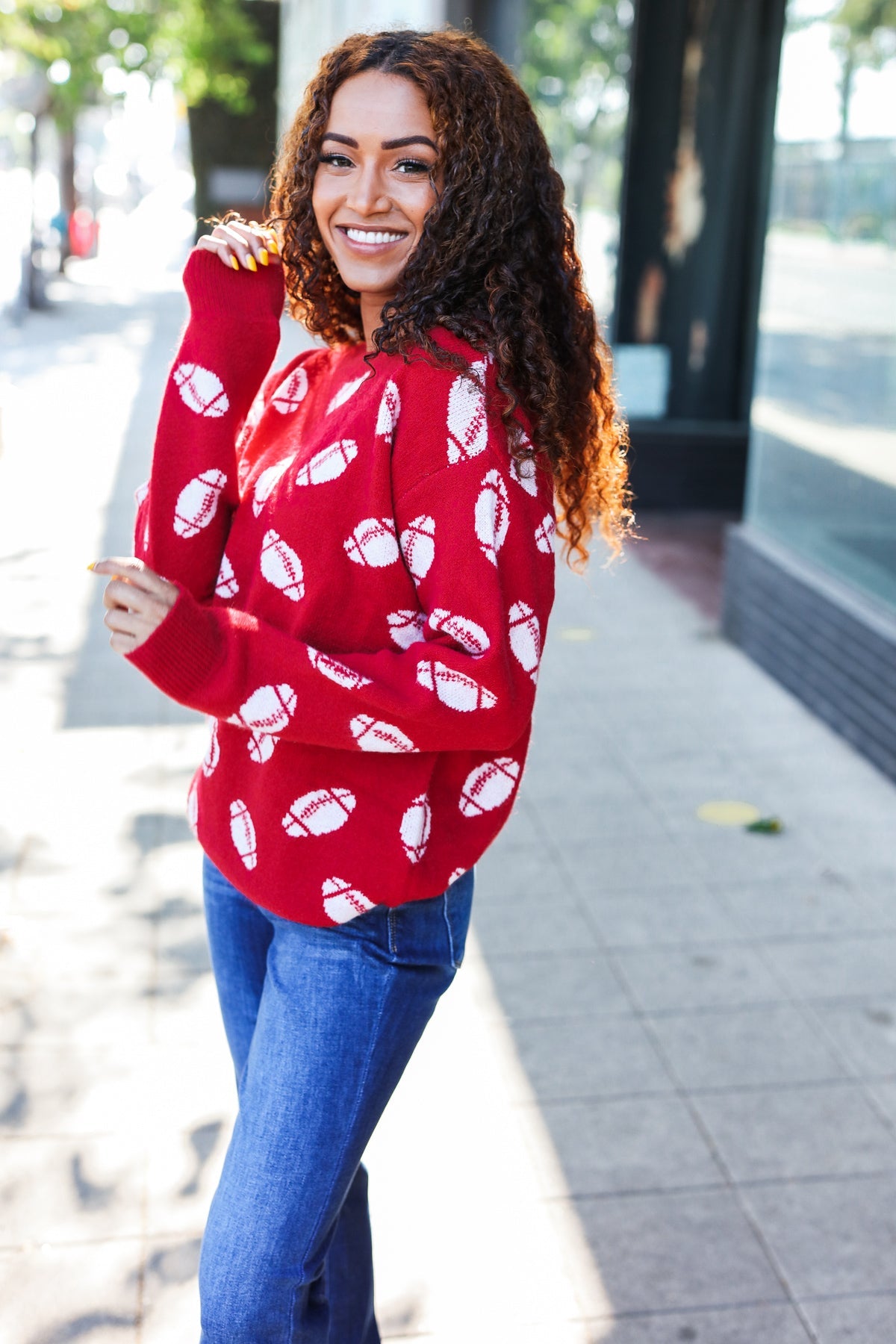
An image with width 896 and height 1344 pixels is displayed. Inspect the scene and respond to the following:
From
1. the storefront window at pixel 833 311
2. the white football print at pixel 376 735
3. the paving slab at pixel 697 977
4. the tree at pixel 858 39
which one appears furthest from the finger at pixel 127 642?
the tree at pixel 858 39

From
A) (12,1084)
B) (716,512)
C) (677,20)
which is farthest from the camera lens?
(716,512)

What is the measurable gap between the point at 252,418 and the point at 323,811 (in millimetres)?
637

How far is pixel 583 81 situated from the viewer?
33.2 ft

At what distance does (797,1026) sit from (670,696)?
2734 millimetres

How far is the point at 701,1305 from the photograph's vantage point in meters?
2.70

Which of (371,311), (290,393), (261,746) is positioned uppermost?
(371,311)

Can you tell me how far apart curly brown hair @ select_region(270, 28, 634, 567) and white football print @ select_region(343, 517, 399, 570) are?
189 mm

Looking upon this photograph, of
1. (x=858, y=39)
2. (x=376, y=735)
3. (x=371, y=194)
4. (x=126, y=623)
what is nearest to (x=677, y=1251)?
(x=376, y=735)

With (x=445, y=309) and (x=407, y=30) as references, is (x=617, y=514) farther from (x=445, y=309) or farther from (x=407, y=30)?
(x=407, y=30)

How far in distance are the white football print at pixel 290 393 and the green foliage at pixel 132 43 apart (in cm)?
2045

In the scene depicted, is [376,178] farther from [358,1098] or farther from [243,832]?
[358,1098]

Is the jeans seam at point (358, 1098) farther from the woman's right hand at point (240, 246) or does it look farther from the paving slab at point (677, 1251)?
the paving slab at point (677, 1251)

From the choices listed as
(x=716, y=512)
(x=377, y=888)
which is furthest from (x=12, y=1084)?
(x=716, y=512)

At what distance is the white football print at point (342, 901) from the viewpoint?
182 centimetres
